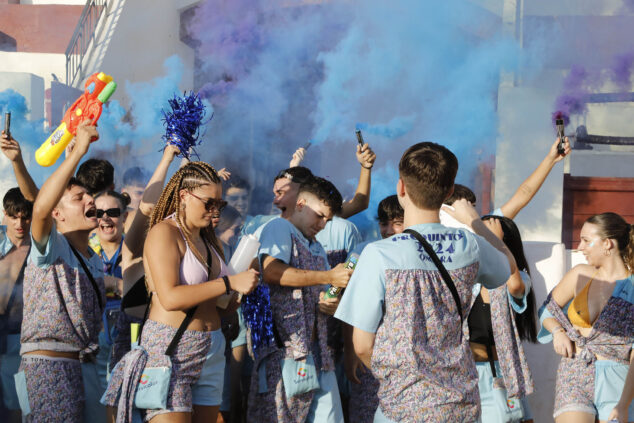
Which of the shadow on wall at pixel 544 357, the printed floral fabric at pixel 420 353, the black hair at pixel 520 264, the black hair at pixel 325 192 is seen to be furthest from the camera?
the shadow on wall at pixel 544 357

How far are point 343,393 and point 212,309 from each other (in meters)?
1.72

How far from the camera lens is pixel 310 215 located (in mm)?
3697

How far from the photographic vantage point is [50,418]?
10.2 ft

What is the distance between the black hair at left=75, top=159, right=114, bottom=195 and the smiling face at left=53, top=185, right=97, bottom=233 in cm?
88

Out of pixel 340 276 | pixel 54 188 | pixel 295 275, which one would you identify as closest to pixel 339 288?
pixel 340 276

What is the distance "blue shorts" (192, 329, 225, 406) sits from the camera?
2.90 m

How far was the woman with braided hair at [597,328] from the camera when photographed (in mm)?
3781

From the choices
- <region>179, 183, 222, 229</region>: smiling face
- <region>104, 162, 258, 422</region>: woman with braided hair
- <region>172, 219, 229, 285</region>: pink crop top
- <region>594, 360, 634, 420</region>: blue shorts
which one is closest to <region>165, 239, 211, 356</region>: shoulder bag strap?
<region>104, 162, 258, 422</region>: woman with braided hair

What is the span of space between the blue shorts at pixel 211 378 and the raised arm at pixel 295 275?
533mm

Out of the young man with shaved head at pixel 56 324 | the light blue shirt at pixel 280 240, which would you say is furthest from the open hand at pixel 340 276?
the young man with shaved head at pixel 56 324

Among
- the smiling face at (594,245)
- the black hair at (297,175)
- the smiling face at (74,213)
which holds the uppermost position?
the black hair at (297,175)

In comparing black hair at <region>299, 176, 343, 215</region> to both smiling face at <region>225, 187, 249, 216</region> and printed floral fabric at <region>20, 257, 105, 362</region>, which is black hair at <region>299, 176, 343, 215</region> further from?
smiling face at <region>225, 187, 249, 216</region>

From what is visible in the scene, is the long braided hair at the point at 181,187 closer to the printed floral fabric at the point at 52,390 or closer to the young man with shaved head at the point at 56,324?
the young man with shaved head at the point at 56,324

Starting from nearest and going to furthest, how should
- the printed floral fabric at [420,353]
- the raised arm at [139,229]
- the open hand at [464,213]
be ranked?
the printed floral fabric at [420,353], the open hand at [464,213], the raised arm at [139,229]
